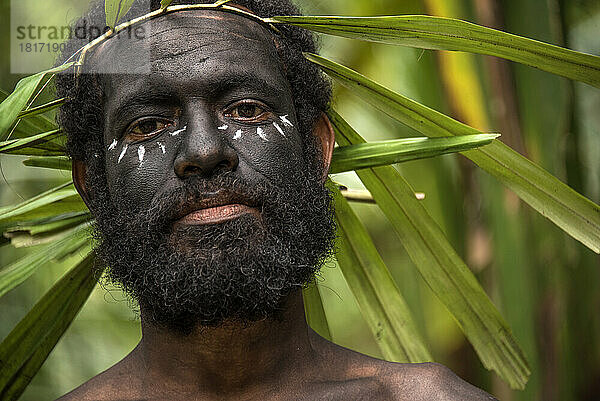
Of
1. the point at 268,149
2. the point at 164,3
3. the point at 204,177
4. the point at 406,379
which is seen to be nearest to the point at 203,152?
the point at 204,177

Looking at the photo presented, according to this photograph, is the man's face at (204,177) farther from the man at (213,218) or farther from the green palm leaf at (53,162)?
the green palm leaf at (53,162)

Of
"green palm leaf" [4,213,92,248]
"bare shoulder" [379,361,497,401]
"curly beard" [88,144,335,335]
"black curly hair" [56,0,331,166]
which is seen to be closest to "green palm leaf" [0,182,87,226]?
"green palm leaf" [4,213,92,248]

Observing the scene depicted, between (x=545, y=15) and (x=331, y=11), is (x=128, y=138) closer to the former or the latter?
(x=545, y=15)

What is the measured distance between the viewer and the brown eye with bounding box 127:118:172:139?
2154 millimetres

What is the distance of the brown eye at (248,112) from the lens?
2.17 m

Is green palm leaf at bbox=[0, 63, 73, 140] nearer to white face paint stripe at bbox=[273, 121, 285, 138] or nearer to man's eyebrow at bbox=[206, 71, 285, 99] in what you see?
man's eyebrow at bbox=[206, 71, 285, 99]

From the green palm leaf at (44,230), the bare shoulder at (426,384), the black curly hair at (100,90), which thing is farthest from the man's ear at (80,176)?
the bare shoulder at (426,384)

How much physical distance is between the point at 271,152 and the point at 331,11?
2.15m

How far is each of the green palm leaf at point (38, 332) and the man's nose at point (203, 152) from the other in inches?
26.5

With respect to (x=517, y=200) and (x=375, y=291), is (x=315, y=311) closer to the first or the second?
(x=375, y=291)

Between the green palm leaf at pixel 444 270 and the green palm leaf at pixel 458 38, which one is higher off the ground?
the green palm leaf at pixel 458 38

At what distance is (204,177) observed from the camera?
6.70 ft

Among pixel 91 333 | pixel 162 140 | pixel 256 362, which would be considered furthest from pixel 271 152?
pixel 91 333

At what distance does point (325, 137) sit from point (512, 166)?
508 millimetres
